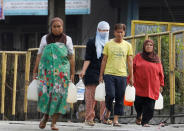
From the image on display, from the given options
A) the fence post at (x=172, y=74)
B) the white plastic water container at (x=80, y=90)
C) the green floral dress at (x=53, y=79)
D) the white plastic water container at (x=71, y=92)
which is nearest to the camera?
the green floral dress at (x=53, y=79)

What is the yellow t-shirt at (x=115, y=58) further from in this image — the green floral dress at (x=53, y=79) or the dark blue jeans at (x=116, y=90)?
the green floral dress at (x=53, y=79)

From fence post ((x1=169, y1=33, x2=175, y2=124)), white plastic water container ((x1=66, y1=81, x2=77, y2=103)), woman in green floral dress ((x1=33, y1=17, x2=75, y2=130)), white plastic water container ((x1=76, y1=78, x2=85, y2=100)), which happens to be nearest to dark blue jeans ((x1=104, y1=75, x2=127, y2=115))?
white plastic water container ((x1=66, y1=81, x2=77, y2=103))

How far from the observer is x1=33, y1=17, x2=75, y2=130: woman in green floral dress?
848cm

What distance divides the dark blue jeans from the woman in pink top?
47 centimetres

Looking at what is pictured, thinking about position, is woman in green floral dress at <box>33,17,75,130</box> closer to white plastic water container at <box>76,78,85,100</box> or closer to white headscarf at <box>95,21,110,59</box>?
white headscarf at <box>95,21,110,59</box>

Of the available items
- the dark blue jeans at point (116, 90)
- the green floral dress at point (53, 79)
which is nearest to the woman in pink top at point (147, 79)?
the dark blue jeans at point (116, 90)

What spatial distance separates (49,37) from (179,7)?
37.2ft

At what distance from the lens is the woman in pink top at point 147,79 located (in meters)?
9.66

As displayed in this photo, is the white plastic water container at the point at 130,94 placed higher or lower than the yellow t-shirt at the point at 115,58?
lower

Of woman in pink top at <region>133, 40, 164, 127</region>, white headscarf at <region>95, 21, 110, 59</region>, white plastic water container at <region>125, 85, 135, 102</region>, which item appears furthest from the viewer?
woman in pink top at <region>133, 40, 164, 127</region>

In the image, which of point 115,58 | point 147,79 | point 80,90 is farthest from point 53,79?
point 80,90

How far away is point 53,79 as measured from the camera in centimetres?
848

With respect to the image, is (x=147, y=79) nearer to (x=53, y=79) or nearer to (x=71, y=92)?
(x=71, y=92)

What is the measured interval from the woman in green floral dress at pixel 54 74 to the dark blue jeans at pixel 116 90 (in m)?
0.81
